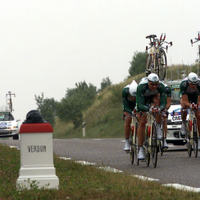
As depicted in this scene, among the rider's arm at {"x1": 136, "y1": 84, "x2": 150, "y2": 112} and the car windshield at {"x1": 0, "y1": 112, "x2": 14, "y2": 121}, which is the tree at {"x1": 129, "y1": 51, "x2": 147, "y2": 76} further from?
the rider's arm at {"x1": 136, "y1": 84, "x2": 150, "y2": 112}

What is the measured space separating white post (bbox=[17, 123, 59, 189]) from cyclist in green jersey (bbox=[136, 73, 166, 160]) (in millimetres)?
4569

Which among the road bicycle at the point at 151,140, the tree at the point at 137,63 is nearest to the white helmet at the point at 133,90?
the road bicycle at the point at 151,140

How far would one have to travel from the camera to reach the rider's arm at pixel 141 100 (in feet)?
43.1

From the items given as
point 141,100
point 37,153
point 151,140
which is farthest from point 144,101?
Answer: point 37,153

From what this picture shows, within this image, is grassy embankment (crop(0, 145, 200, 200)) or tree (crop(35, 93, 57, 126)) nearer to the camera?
grassy embankment (crop(0, 145, 200, 200))

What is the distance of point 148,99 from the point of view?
13664 millimetres

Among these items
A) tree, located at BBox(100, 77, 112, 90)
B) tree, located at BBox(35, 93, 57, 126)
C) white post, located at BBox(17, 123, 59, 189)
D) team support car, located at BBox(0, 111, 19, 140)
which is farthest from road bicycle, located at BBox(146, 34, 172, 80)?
tree, located at BBox(100, 77, 112, 90)

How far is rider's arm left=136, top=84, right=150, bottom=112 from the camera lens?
1313cm

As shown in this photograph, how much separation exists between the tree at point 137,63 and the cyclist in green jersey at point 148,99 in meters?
77.1

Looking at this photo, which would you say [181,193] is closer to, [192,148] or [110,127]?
[192,148]

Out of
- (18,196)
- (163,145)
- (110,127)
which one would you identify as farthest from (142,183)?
(110,127)

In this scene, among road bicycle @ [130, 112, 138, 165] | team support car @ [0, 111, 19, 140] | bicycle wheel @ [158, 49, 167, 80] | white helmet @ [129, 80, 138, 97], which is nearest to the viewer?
road bicycle @ [130, 112, 138, 165]

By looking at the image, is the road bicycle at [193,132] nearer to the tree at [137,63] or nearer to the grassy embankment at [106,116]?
the grassy embankment at [106,116]

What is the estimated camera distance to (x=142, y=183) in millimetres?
9375
